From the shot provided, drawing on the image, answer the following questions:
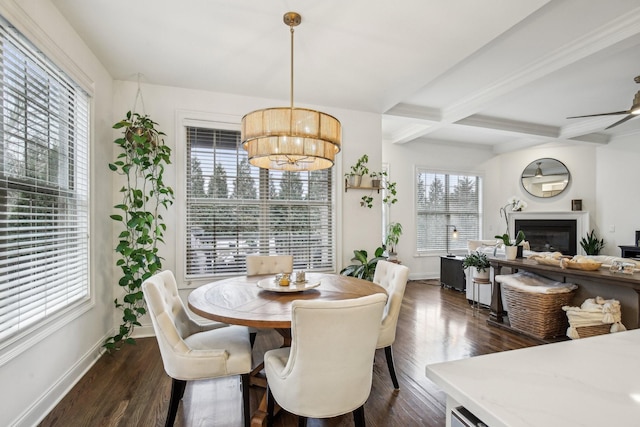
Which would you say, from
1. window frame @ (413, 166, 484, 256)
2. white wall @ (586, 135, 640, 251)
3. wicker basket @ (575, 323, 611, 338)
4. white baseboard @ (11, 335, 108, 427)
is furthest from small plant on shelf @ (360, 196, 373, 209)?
white wall @ (586, 135, 640, 251)

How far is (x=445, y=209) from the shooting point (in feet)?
21.9

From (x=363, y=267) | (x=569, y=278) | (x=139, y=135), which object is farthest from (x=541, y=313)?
(x=139, y=135)

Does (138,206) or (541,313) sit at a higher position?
(138,206)

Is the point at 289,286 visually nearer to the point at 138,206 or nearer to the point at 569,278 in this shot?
the point at 138,206

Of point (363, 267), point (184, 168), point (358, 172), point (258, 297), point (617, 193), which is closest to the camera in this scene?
point (258, 297)

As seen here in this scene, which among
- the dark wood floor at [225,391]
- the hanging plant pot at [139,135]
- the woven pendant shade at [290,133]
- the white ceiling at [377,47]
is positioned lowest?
the dark wood floor at [225,391]

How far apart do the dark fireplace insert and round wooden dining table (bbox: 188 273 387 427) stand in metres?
5.75

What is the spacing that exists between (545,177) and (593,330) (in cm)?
459

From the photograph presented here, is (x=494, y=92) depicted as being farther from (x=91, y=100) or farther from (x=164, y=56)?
(x=91, y=100)

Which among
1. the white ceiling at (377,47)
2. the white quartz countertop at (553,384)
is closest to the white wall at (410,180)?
the white ceiling at (377,47)

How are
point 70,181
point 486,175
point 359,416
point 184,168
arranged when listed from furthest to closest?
point 486,175, point 184,168, point 70,181, point 359,416

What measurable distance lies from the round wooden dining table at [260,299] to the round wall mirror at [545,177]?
5.87 metres

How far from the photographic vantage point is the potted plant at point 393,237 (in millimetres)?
5977

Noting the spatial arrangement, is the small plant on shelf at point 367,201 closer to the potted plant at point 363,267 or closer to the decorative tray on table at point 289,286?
the potted plant at point 363,267
